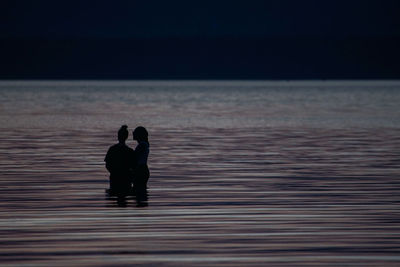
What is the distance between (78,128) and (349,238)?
33.0m

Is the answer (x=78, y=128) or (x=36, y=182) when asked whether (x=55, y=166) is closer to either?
(x=36, y=182)

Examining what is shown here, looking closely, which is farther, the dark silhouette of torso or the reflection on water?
the dark silhouette of torso

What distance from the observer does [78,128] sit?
153ft

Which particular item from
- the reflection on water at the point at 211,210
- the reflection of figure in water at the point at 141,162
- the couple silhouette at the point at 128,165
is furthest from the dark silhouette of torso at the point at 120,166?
the reflection on water at the point at 211,210

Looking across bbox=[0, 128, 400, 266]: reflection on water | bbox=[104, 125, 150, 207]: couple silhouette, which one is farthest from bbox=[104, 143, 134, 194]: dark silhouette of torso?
bbox=[0, 128, 400, 266]: reflection on water

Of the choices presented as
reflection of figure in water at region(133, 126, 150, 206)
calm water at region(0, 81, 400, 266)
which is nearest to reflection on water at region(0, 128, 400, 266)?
calm water at region(0, 81, 400, 266)

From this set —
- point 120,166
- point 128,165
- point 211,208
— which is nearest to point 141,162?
point 128,165

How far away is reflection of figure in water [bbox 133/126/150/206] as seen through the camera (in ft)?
64.2

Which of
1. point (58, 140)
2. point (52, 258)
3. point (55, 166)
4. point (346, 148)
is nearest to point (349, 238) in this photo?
point (52, 258)

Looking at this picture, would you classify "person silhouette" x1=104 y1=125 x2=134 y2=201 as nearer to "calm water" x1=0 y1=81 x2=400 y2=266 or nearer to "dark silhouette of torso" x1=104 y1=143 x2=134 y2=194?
"dark silhouette of torso" x1=104 y1=143 x2=134 y2=194

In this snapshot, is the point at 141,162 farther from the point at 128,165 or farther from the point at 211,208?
the point at 211,208

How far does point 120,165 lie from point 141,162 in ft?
1.28

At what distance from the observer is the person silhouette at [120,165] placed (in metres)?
19.5

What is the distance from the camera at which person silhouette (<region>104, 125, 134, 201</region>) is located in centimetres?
1952
